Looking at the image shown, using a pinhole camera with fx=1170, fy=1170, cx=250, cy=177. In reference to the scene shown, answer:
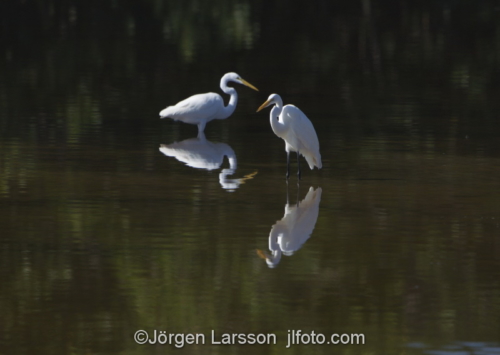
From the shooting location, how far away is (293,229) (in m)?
10.8

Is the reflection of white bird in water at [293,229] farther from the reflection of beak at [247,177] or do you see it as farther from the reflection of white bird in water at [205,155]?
the reflection of white bird in water at [205,155]

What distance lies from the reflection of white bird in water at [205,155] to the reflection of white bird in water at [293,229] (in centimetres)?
120

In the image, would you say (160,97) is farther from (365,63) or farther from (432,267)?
(432,267)

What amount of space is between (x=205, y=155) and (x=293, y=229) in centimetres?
478

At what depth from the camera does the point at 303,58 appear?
98.2ft

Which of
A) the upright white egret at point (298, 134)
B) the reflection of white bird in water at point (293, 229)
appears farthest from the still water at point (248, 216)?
the upright white egret at point (298, 134)

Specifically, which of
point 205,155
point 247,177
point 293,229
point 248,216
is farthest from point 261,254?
point 205,155

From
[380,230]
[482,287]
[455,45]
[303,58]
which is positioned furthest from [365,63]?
[482,287]

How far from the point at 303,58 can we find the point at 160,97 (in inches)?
341

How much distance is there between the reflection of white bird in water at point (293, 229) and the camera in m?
9.95

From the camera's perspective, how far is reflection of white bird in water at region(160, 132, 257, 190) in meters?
13.5

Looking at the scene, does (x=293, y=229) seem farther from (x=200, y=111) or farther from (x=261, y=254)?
(x=200, y=111)

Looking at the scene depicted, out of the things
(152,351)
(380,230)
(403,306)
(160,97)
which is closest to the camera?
(152,351)

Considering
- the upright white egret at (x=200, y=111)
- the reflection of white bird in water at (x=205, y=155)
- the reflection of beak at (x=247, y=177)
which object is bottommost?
the reflection of beak at (x=247, y=177)
